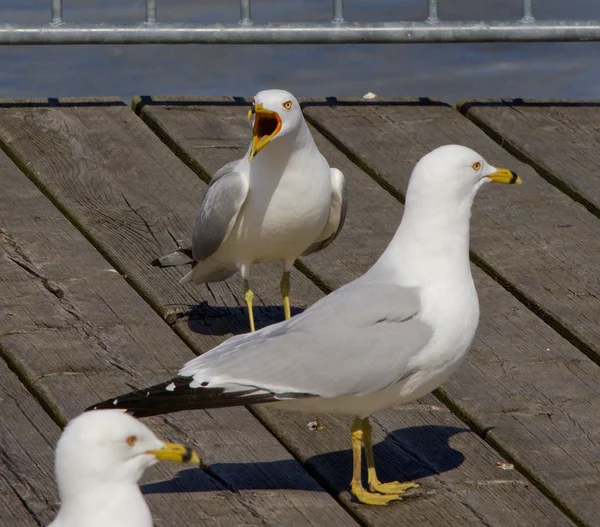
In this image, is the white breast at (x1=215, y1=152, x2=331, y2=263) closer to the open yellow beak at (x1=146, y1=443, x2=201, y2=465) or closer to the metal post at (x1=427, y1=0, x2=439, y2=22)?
the open yellow beak at (x1=146, y1=443, x2=201, y2=465)

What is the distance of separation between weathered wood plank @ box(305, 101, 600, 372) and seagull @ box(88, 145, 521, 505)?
88 centimetres

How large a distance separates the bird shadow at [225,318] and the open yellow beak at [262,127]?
1.90 ft

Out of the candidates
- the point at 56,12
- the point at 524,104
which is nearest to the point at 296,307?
the point at 524,104

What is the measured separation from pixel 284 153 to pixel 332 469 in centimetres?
120

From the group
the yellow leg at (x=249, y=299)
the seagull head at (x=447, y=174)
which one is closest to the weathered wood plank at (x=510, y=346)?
the yellow leg at (x=249, y=299)

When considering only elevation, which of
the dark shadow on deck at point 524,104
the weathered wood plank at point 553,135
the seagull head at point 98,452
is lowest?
the weathered wood plank at point 553,135

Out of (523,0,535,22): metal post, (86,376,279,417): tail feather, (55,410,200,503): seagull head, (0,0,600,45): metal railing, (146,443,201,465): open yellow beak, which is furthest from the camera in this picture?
(523,0,535,22): metal post

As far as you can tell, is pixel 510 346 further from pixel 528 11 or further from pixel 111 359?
pixel 528 11

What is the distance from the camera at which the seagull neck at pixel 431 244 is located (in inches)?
157

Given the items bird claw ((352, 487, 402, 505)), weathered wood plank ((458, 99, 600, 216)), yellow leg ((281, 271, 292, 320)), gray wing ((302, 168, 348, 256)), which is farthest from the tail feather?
weathered wood plank ((458, 99, 600, 216))

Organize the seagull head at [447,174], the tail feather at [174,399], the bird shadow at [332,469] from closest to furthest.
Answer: the tail feather at [174,399] < the bird shadow at [332,469] < the seagull head at [447,174]

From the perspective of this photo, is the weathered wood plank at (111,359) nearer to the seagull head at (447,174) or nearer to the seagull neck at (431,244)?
the seagull neck at (431,244)

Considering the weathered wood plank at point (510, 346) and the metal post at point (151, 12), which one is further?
the metal post at point (151, 12)

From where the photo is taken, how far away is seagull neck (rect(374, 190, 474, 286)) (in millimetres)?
3994
